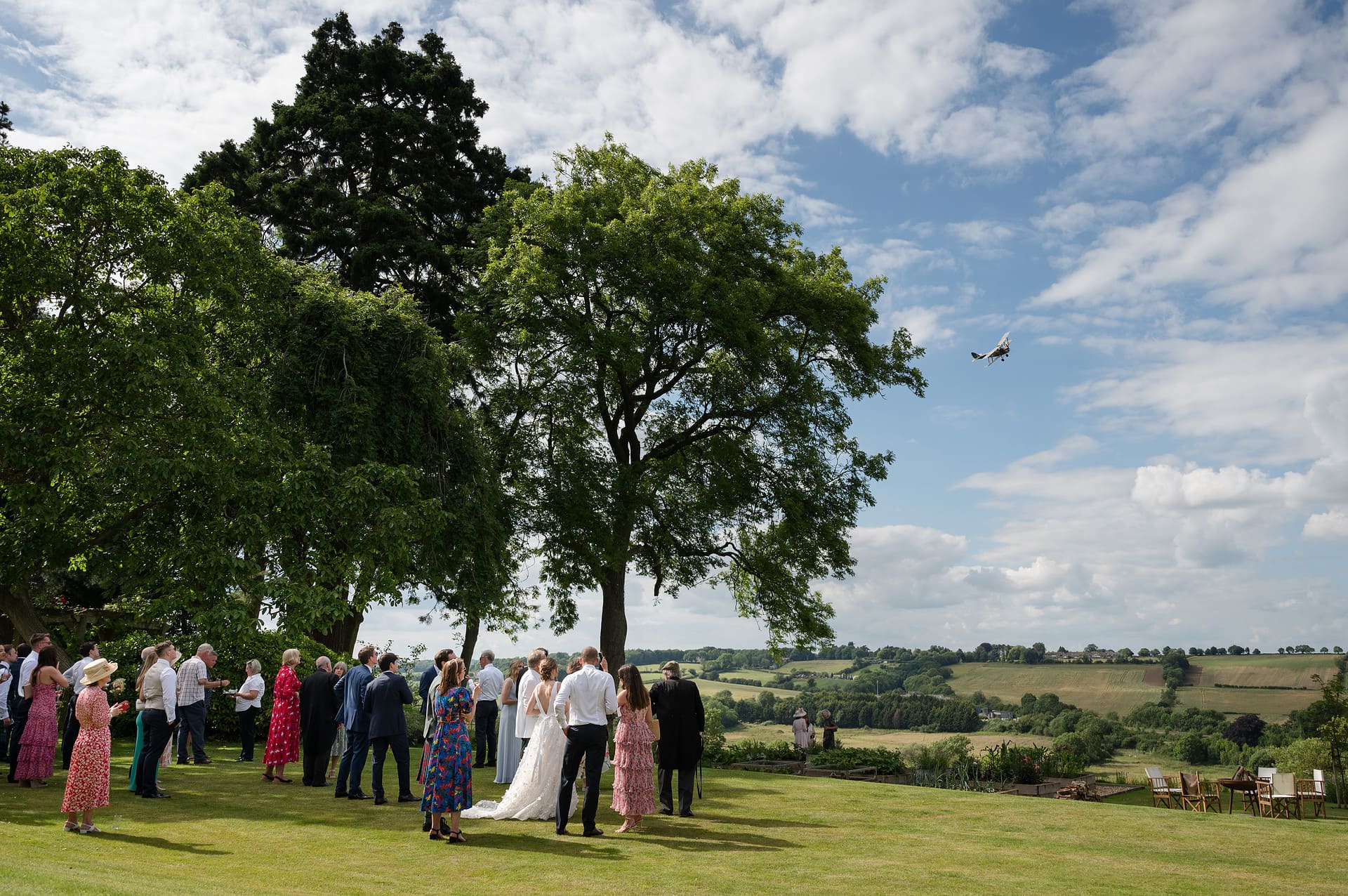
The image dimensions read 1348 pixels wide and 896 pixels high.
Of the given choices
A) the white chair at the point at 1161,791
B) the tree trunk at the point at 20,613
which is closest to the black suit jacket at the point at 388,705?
the tree trunk at the point at 20,613

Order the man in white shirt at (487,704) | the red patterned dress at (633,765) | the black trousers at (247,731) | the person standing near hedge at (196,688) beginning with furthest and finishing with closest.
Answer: the black trousers at (247,731) < the man in white shirt at (487,704) < the person standing near hedge at (196,688) < the red patterned dress at (633,765)

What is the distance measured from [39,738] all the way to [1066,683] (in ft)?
249

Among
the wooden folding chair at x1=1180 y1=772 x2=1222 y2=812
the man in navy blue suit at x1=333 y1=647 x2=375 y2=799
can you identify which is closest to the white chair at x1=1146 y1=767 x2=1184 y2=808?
the wooden folding chair at x1=1180 y1=772 x2=1222 y2=812

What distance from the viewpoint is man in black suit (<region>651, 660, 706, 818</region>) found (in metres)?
13.4

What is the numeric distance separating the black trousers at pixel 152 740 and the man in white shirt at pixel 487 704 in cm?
497

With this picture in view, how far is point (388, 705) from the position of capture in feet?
43.4

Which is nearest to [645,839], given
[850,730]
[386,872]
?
[386,872]

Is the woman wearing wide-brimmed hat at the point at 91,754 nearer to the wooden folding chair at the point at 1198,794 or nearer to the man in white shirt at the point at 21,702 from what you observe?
the man in white shirt at the point at 21,702

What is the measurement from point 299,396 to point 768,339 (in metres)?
13.3

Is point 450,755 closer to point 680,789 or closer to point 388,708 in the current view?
point 388,708

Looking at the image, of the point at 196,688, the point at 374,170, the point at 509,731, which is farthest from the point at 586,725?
the point at 374,170

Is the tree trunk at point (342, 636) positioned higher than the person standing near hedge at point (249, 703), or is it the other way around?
the tree trunk at point (342, 636)

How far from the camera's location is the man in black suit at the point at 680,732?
13.4 m

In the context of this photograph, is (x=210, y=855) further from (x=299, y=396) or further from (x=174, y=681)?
(x=299, y=396)
